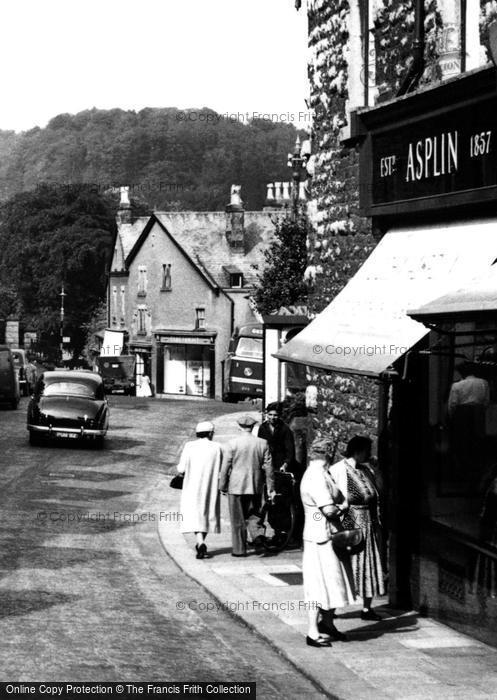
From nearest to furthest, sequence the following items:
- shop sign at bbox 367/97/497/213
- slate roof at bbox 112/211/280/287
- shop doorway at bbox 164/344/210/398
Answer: shop sign at bbox 367/97/497/213 → slate roof at bbox 112/211/280/287 → shop doorway at bbox 164/344/210/398

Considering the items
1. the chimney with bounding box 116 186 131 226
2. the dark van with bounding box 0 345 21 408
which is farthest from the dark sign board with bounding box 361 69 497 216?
the chimney with bounding box 116 186 131 226

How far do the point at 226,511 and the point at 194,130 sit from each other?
377ft

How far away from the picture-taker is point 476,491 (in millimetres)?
11211

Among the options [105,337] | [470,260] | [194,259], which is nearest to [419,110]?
[470,260]

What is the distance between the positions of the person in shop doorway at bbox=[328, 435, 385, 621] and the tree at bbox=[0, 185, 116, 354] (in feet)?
266

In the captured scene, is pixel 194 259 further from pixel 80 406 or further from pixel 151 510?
pixel 151 510

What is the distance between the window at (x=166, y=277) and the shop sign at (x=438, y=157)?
6071 cm

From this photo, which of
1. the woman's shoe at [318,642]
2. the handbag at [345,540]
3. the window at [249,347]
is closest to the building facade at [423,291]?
the handbag at [345,540]

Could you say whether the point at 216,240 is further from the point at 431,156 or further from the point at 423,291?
the point at 423,291

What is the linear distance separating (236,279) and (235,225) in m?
3.37

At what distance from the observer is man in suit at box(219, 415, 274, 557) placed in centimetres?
1644

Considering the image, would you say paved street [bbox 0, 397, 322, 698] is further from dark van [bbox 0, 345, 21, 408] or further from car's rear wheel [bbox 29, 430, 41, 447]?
dark van [bbox 0, 345, 21, 408]

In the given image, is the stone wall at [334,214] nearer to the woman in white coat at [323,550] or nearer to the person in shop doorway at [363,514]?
the person in shop doorway at [363,514]

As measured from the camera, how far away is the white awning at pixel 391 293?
38.3 ft
